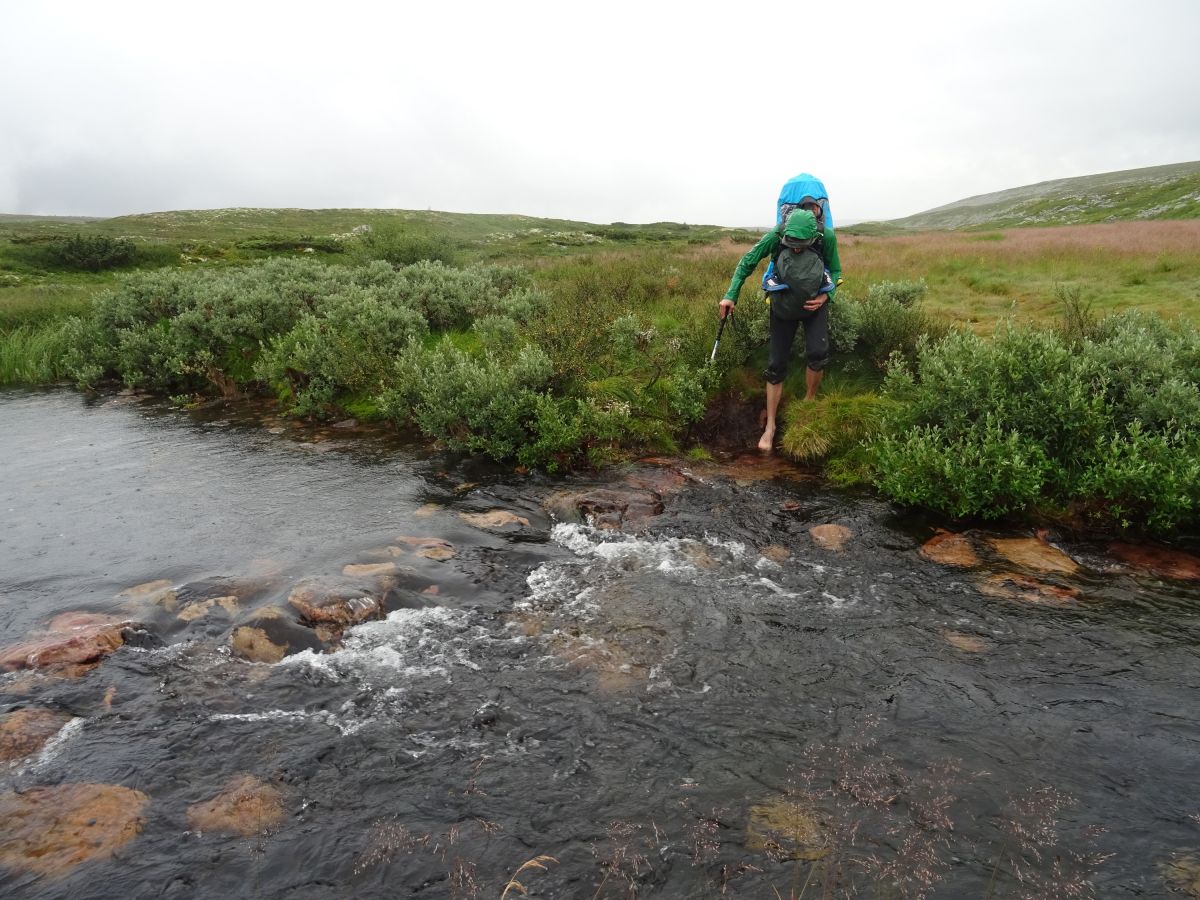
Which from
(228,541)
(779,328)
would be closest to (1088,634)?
(779,328)

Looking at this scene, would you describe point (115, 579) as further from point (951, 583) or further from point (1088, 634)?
point (1088, 634)

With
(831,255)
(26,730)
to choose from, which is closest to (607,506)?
(831,255)

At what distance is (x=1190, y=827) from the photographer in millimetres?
4867

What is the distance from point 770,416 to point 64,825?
1134 cm

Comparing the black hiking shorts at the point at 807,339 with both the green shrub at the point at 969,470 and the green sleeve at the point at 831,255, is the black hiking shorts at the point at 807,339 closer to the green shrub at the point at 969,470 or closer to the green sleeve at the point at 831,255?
the green sleeve at the point at 831,255

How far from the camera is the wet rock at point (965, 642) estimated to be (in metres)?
7.09

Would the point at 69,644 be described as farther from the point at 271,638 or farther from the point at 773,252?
the point at 773,252

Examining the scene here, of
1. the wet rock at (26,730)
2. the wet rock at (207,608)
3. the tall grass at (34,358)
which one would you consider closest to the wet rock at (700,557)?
the wet rock at (207,608)

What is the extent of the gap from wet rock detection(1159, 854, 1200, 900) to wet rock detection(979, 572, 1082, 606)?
139 inches

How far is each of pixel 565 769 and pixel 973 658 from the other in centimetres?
446

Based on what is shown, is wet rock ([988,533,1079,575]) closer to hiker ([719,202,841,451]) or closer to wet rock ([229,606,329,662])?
hiker ([719,202,841,451])

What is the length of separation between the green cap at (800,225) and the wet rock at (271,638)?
906cm

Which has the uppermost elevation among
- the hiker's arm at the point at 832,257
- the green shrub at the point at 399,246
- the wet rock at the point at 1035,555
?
the green shrub at the point at 399,246

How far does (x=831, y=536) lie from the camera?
980cm
